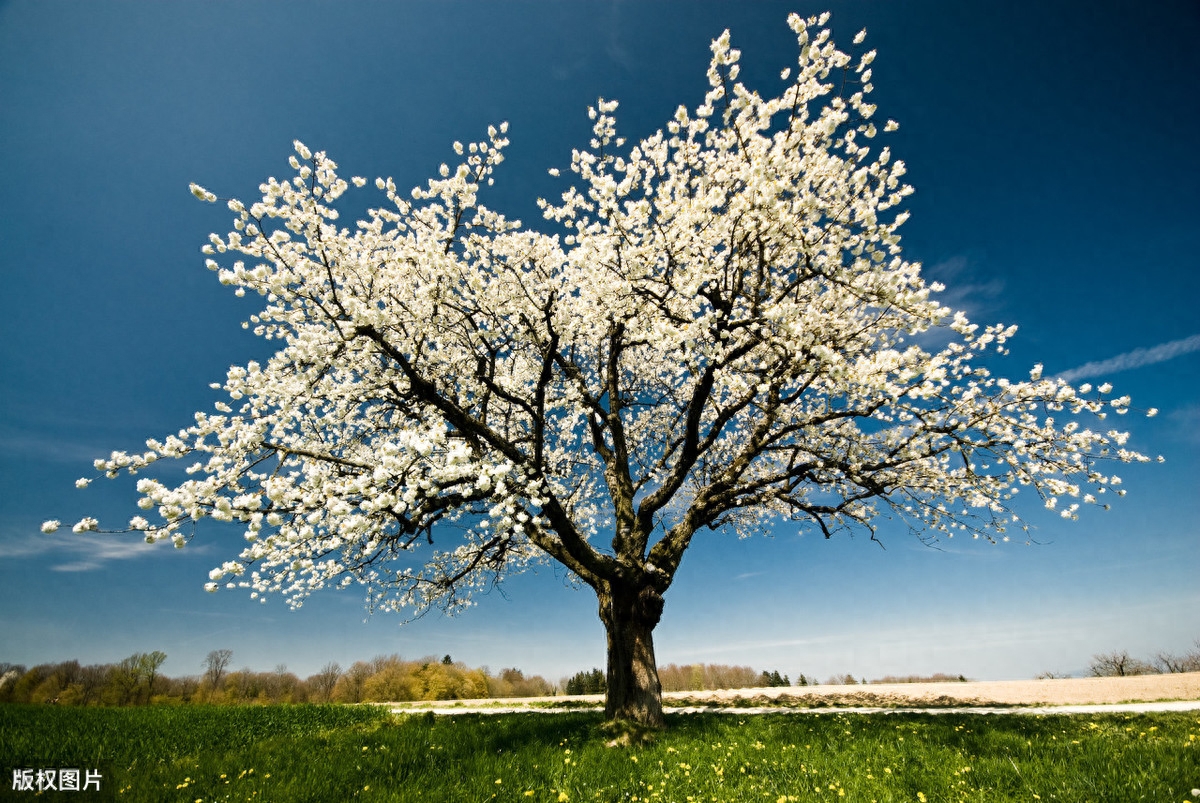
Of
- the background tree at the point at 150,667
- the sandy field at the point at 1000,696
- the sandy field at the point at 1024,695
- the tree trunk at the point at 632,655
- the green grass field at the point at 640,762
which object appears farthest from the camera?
the background tree at the point at 150,667

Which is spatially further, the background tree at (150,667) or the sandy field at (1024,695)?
the background tree at (150,667)

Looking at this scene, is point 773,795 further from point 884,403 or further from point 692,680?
point 692,680

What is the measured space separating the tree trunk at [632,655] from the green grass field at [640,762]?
3.23 ft

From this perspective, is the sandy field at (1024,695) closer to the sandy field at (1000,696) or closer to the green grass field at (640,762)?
the sandy field at (1000,696)

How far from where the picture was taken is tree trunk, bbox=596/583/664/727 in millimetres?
10898

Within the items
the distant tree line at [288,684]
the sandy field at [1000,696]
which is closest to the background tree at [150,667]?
the distant tree line at [288,684]

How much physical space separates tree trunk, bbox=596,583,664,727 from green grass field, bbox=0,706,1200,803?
3.23ft

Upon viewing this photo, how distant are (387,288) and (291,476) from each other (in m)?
4.24

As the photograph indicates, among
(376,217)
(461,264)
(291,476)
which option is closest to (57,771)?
(291,476)

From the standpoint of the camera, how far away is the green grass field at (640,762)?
5.76 meters

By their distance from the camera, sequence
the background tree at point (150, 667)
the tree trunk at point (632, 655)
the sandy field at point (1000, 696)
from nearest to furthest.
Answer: the tree trunk at point (632, 655) → the sandy field at point (1000, 696) → the background tree at point (150, 667)

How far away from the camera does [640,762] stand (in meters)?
7.32

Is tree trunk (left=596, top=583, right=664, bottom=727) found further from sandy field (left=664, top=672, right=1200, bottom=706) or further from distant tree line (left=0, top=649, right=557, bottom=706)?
distant tree line (left=0, top=649, right=557, bottom=706)

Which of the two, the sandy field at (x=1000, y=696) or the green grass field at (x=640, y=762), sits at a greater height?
the green grass field at (x=640, y=762)
